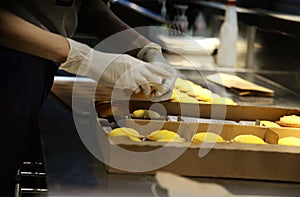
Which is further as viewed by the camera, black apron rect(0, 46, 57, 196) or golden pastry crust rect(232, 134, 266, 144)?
black apron rect(0, 46, 57, 196)

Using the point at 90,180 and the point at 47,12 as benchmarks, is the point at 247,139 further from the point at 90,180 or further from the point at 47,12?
the point at 47,12

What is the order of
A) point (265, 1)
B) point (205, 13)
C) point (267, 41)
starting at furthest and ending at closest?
1. point (205, 13)
2. point (265, 1)
3. point (267, 41)

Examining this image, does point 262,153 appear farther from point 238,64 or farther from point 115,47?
point 238,64

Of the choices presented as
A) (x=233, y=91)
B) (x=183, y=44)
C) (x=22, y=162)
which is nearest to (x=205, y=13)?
(x=183, y=44)

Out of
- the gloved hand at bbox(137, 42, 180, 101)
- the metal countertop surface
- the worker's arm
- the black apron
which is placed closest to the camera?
the metal countertop surface

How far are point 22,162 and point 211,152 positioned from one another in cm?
89

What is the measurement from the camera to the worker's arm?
1705mm

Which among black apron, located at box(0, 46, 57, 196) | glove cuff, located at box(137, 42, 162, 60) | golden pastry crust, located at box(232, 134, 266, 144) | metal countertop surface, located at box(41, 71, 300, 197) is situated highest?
glove cuff, located at box(137, 42, 162, 60)

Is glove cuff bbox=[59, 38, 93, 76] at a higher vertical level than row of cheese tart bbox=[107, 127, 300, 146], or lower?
higher

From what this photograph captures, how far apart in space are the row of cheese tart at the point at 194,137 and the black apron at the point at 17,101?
0.60 metres

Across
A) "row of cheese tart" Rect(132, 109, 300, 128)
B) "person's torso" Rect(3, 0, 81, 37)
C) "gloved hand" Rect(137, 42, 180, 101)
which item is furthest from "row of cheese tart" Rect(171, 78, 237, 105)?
"person's torso" Rect(3, 0, 81, 37)

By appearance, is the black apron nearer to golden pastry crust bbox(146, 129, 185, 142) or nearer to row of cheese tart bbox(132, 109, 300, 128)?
row of cheese tart bbox(132, 109, 300, 128)

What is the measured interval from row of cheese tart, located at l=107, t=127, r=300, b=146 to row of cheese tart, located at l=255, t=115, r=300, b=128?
16cm

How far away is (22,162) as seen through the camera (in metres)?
2.05
